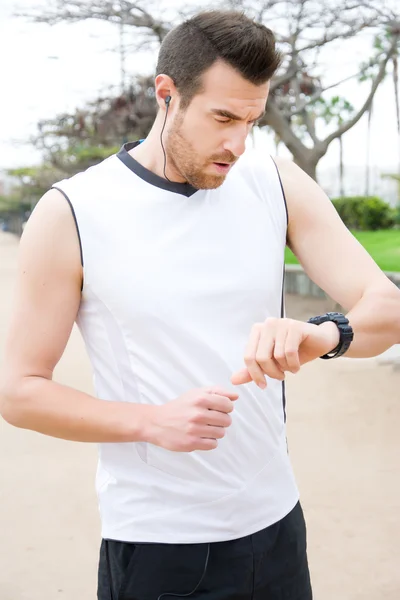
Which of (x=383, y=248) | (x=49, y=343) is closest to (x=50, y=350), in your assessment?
(x=49, y=343)

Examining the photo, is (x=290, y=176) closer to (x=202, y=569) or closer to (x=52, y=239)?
(x=52, y=239)

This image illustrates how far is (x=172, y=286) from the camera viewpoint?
151cm

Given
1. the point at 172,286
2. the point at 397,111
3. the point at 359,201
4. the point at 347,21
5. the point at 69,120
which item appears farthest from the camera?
the point at 397,111

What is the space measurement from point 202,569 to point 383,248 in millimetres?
14214

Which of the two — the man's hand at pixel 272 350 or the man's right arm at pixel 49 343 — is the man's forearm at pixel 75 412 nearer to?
Answer: the man's right arm at pixel 49 343

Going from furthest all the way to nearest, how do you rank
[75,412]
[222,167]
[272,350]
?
[222,167] < [75,412] < [272,350]

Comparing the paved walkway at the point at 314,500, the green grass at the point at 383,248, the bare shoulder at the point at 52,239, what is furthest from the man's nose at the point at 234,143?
the green grass at the point at 383,248

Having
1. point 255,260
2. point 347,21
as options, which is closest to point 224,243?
point 255,260

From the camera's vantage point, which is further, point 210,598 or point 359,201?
point 359,201

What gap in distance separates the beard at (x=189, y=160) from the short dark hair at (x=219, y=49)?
0.21ft

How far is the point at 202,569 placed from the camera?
155 centimetres

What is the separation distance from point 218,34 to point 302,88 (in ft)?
57.2

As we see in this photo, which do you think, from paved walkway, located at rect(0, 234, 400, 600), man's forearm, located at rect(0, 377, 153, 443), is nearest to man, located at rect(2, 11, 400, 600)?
man's forearm, located at rect(0, 377, 153, 443)

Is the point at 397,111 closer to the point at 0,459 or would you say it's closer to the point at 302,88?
the point at 302,88
